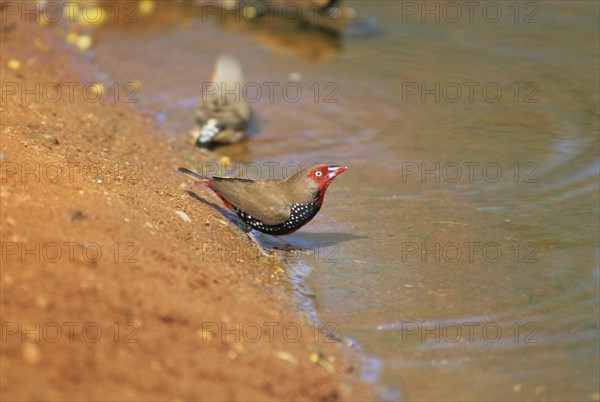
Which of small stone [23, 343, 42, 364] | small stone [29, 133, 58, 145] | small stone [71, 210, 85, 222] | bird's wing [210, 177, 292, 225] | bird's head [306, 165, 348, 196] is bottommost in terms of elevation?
bird's wing [210, 177, 292, 225]

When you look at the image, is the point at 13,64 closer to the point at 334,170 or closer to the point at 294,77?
the point at 294,77

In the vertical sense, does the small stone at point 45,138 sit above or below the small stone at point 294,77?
above

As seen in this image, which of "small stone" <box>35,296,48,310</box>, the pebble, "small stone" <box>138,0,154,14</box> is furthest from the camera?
"small stone" <box>138,0,154,14</box>

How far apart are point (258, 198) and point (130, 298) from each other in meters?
2.07

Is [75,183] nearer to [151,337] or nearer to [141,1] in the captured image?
[151,337]

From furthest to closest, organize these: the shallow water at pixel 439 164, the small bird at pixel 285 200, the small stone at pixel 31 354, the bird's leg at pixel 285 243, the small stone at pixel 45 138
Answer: the small stone at pixel 45 138
the bird's leg at pixel 285 243
the small bird at pixel 285 200
the shallow water at pixel 439 164
the small stone at pixel 31 354

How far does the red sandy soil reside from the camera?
14.2ft

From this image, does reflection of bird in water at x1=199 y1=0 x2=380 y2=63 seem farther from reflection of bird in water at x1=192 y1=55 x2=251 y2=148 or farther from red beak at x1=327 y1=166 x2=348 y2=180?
red beak at x1=327 y1=166 x2=348 y2=180

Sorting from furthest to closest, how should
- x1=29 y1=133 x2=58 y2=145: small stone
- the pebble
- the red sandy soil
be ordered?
x1=29 y1=133 x2=58 y2=145: small stone → the pebble → the red sandy soil

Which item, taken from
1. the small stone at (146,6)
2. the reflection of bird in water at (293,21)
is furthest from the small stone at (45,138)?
the small stone at (146,6)

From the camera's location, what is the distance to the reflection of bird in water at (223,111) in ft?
30.8

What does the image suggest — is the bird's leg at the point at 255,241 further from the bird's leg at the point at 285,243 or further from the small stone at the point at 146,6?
the small stone at the point at 146,6

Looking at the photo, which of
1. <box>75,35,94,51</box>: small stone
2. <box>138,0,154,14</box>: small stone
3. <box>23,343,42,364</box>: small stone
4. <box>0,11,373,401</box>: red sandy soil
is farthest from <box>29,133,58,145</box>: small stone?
<box>138,0,154,14</box>: small stone

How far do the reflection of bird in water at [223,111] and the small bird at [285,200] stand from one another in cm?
264
